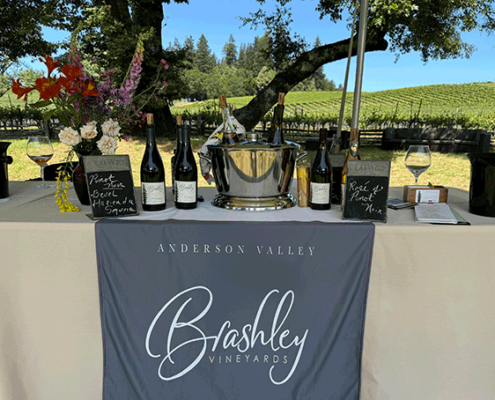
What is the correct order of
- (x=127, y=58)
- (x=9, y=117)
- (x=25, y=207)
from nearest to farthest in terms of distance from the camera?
(x=25, y=207)
(x=127, y=58)
(x=9, y=117)

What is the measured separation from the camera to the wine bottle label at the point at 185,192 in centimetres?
149

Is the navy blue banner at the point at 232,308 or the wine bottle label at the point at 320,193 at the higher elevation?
the wine bottle label at the point at 320,193

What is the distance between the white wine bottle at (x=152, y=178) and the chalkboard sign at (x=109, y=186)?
0.20 feet

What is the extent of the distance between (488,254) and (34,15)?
36.5 feet

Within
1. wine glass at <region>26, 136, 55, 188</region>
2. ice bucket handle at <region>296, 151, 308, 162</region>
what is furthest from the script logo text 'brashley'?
wine glass at <region>26, 136, 55, 188</region>

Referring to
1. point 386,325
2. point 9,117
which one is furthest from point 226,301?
point 9,117

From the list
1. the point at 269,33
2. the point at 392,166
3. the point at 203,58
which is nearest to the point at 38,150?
the point at 392,166

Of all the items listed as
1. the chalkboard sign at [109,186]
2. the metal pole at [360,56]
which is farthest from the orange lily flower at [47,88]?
the metal pole at [360,56]

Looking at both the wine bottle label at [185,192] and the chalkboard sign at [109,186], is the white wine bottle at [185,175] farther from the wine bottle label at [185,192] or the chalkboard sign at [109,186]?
the chalkboard sign at [109,186]

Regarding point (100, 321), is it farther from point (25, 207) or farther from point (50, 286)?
point (25, 207)

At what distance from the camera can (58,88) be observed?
1352mm

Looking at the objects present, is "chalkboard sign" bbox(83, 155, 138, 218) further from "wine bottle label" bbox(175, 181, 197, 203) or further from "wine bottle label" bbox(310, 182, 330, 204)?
"wine bottle label" bbox(310, 182, 330, 204)

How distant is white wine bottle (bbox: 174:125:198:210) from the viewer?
4.89 feet

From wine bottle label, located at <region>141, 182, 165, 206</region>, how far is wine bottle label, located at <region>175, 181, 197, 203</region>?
0.06 meters
